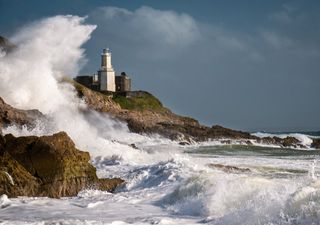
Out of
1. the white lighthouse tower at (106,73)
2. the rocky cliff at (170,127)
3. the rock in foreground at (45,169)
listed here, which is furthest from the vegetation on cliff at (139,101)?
the rock in foreground at (45,169)

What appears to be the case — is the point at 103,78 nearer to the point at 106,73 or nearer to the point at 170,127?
the point at 106,73

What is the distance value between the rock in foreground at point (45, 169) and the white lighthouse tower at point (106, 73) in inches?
1993

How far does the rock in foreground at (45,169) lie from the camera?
37.2 ft

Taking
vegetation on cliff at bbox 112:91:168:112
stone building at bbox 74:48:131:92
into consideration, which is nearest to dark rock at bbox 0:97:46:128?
vegetation on cliff at bbox 112:91:168:112

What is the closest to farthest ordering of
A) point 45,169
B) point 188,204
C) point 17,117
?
point 188,204 < point 45,169 < point 17,117

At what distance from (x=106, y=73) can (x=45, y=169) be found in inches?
2041

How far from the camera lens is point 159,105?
6350cm

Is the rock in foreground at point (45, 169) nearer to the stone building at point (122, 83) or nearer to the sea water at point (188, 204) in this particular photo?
the sea water at point (188, 204)

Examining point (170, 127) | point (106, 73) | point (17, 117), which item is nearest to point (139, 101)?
point (106, 73)

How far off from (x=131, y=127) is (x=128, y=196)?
111 feet

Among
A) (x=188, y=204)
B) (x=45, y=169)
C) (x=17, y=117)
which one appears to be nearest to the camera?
(x=188, y=204)

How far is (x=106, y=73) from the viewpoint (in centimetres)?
6331

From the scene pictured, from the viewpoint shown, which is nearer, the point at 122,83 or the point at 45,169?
the point at 45,169

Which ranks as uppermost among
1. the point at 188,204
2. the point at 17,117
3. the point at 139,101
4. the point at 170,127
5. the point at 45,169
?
the point at 139,101
